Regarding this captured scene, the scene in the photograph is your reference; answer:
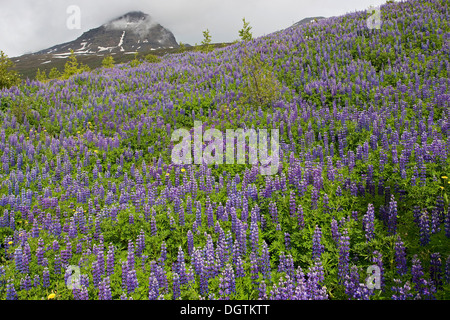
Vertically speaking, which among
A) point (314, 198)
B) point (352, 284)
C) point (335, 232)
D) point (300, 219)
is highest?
point (314, 198)

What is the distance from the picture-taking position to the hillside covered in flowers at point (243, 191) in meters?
4.46

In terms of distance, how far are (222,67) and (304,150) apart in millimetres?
10618

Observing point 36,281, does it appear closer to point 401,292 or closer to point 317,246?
point 317,246

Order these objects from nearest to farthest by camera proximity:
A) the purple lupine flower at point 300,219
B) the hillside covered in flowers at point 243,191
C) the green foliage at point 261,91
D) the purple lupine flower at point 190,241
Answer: the hillside covered in flowers at point 243,191 < the purple lupine flower at point 190,241 < the purple lupine flower at point 300,219 < the green foliage at point 261,91

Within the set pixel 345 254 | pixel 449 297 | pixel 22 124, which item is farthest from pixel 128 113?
pixel 449 297

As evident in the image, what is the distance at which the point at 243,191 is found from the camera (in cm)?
673

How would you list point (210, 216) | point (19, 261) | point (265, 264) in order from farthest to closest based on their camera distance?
point (210, 216)
point (19, 261)
point (265, 264)

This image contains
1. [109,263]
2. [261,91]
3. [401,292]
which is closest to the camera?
[401,292]

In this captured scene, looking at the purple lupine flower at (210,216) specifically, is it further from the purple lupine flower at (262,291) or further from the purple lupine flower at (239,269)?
the purple lupine flower at (262,291)

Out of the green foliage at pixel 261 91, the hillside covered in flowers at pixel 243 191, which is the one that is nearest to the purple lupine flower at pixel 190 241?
the hillside covered in flowers at pixel 243 191

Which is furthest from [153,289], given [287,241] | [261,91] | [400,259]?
[261,91]

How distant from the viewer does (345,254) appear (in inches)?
182

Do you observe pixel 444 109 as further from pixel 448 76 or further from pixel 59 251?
pixel 59 251

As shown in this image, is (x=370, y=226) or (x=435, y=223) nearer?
(x=435, y=223)
